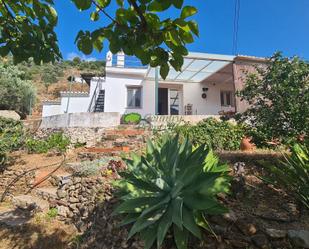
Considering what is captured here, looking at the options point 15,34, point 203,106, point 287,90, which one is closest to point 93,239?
point 15,34

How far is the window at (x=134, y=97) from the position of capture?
55.8 feet

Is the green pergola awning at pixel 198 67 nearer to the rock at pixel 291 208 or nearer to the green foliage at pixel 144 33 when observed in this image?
the rock at pixel 291 208

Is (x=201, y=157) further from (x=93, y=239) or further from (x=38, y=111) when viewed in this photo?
(x=38, y=111)

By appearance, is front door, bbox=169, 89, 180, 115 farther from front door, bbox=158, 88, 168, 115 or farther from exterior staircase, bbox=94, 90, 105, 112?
exterior staircase, bbox=94, 90, 105, 112

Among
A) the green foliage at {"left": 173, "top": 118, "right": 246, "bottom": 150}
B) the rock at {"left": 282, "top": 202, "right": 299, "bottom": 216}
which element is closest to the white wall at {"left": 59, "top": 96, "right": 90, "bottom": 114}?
the green foliage at {"left": 173, "top": 118, "right": 246, "bottom": 150}

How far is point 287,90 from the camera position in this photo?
5.86 meters

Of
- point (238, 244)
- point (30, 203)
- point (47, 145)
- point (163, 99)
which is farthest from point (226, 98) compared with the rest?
point (238, 244)

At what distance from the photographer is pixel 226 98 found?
19344 millimetres

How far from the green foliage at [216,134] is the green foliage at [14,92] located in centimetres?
1244

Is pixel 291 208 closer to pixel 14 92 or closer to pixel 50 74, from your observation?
pixel 14 92

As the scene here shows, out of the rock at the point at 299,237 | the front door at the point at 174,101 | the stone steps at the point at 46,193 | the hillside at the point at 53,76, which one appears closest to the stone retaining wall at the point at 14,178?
the stone steps at the point at 46,193

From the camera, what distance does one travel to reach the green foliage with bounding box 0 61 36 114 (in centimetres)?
1732

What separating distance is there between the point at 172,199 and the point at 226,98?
1677 centimetres

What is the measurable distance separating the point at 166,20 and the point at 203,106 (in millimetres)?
16973
